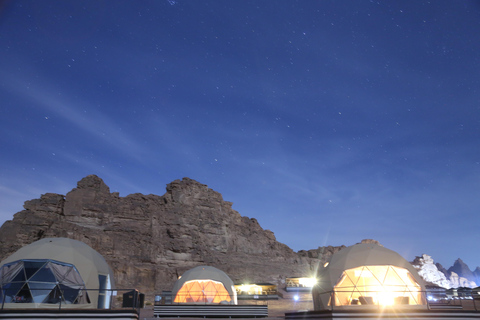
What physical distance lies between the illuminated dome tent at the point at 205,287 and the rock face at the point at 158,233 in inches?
1404

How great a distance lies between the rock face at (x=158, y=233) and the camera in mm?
74688

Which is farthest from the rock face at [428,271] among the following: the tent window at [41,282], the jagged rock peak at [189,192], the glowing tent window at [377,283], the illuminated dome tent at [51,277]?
the tent window at [41,282]

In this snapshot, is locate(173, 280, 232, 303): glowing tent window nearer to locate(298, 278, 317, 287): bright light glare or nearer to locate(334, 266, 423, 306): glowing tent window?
locate(334, 266, 423, 306): glowing tent window

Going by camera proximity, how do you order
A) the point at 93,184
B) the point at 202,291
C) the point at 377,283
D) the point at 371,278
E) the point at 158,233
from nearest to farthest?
1. the point at 377,283
2. the point at 371,278
3. the point at 202,291
4. the point at 158,233
5. the point at 93,184

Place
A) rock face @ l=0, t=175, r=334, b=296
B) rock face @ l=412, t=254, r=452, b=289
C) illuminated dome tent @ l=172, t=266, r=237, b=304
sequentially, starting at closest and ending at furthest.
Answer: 1. illuminated dome tent @ l=172, t=266, r=237, b=304
2. rock face @ l=0, t=175, r=334, b=296
3. rock face @ l=412, t=254, r=452, b=289

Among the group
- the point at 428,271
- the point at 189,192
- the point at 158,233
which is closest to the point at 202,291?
the point at 158,233

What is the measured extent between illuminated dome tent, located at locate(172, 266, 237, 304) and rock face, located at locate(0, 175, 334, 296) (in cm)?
3565

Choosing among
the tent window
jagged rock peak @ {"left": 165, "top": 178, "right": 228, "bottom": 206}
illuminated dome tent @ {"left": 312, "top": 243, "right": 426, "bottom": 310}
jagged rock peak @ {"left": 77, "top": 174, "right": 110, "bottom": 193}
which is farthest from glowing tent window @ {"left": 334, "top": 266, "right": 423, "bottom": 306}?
jagged rock peak @ {"left": 165, "top": 178, "right": 228, "bottom": 206}

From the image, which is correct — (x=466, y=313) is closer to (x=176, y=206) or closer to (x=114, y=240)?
(x=114, y=240)

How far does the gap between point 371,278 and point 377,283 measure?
365 mm

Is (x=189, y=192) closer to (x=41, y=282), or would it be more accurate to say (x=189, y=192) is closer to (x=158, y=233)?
(x=158, y=233)

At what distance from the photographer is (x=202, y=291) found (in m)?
32.3

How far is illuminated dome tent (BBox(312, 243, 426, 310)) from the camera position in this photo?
61.0ft

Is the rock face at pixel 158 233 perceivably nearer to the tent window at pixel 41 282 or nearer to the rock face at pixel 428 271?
the rock face at pixel 428 271
